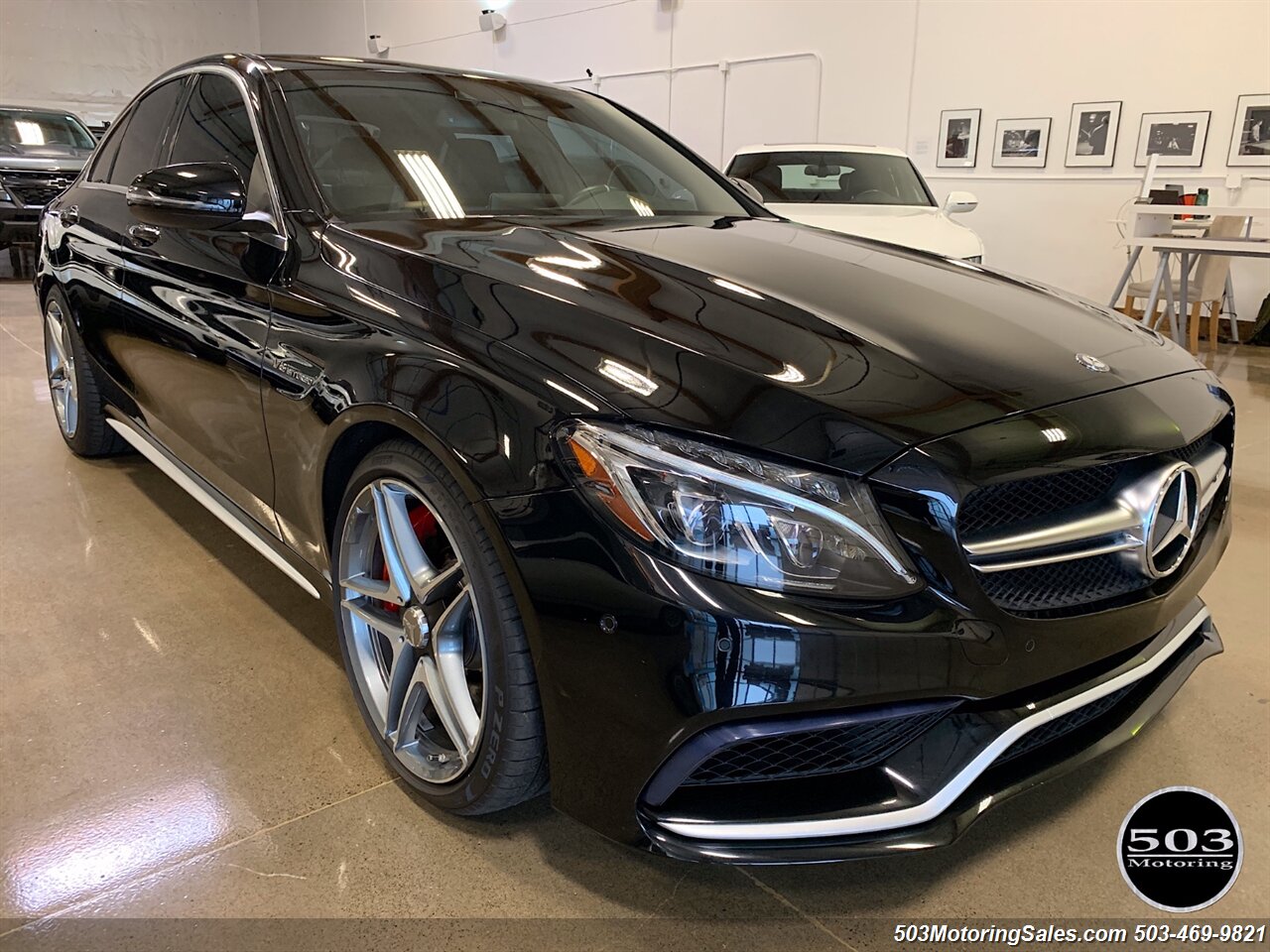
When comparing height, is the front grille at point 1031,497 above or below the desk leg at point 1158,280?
above

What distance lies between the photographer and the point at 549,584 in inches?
43.5

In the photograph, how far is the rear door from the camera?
170 cm

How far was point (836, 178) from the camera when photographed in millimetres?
5988

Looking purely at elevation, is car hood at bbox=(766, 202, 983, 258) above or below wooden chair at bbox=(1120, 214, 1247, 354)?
above

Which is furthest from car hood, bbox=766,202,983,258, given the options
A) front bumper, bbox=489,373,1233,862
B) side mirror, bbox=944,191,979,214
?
front bumper, bbox=489,373,1233,862

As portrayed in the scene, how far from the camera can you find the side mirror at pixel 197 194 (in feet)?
5.57

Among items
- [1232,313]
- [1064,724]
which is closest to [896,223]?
[1232,313]

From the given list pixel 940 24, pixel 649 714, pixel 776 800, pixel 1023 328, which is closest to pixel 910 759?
pixel 776 800

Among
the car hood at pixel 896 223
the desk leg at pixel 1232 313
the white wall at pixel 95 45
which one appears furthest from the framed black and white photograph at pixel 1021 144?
the white wall at pixel 95 45

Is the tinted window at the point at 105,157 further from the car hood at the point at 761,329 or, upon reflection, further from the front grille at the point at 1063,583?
the front grille at the point at 1063,583

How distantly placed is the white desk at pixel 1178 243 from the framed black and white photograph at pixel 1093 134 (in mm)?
1125

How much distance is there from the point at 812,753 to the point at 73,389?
2.81 metres

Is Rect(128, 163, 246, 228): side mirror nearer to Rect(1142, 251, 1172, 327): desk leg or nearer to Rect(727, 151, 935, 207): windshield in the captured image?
Rect(727, 151, 935, 207): windshield

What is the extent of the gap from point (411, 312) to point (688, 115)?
30.0ft
